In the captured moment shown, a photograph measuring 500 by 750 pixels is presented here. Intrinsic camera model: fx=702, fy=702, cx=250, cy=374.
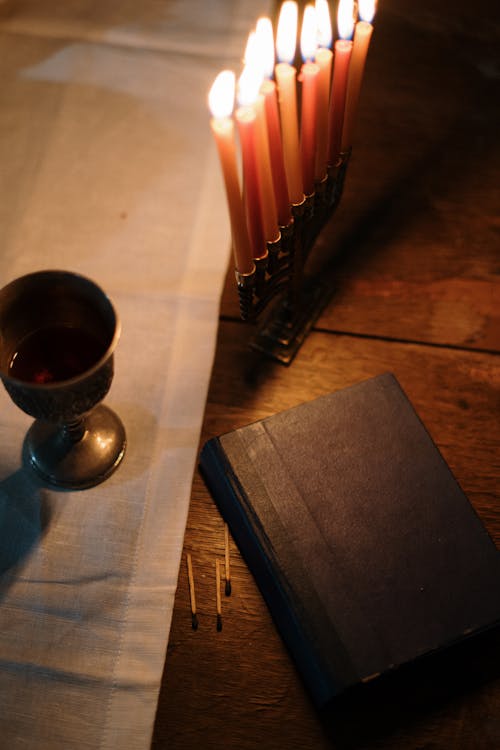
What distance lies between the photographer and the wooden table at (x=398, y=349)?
1.75 ft

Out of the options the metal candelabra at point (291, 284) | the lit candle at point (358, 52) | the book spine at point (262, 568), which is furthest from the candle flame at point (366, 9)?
the book spine at point (262, 568)

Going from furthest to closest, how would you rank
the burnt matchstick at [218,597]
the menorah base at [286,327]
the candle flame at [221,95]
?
1. the menorah base at [286,327]
2. the burnt matchstick at [218,597]
3. the candle flame at [221,95]

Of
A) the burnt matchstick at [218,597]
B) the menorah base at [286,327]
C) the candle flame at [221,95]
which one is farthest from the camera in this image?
the menorah base at [286,327]

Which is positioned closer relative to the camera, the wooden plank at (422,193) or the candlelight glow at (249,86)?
the candlelight glow at (249,86)

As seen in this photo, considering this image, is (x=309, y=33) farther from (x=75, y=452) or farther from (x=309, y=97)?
(x=75, y=452)

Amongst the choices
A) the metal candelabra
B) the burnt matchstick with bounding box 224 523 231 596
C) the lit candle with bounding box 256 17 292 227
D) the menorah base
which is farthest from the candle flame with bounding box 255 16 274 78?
the burnt matchstick with bounding box 224 523 231 596

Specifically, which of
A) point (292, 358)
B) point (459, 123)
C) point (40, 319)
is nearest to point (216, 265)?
point (292, 358)

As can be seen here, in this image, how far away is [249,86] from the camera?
467mm

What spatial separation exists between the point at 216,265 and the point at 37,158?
256mm

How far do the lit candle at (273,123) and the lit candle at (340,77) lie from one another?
5 cm

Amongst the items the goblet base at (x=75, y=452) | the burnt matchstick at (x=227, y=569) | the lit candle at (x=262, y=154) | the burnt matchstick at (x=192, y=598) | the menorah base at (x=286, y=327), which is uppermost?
the lit candle at (x=262, y=154)

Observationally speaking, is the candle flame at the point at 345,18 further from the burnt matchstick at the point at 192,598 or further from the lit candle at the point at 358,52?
the burnt matchstick at the point at 192,598

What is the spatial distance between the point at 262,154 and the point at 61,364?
0.22m

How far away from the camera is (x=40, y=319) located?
1.81ft
